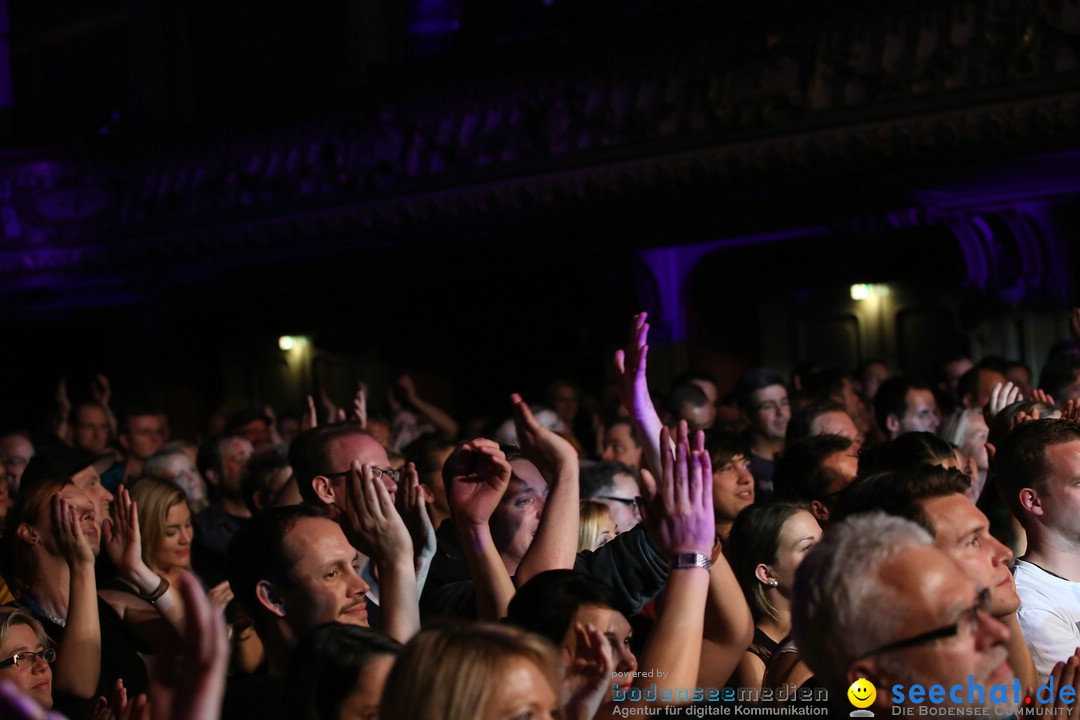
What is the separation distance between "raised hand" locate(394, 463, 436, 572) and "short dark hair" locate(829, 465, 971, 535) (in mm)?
973

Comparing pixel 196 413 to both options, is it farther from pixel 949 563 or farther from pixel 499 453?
pixel 949 563

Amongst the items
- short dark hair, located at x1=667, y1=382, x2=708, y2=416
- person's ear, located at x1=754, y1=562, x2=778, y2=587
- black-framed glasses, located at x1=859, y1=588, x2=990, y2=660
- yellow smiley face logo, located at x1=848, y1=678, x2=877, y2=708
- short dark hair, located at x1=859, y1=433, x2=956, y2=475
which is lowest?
yellow smiley face logo, located at x1=848, y1=678, x2=877, y2=708

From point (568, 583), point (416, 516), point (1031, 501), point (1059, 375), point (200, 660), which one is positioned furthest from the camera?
point (1059, 375)

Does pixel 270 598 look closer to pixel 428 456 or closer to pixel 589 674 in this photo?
pixel 589 674

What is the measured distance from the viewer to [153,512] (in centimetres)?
473

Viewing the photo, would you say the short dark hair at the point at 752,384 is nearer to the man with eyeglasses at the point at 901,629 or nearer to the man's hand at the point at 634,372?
the man's hand at the point at 634,372

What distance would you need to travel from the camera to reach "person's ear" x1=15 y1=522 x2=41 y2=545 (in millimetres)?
4121

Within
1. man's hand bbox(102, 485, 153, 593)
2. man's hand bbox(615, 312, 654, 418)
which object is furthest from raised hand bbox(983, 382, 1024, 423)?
man's hand bbox(102, 485, 153, 593)

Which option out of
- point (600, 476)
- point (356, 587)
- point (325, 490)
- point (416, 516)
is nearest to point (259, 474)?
point (600, 476)

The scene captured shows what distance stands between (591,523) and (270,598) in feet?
4.28

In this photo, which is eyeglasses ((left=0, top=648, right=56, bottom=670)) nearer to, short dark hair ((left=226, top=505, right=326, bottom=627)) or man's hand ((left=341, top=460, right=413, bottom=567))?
short dark hair ((left=226, top=505, right=326, bottom=627))

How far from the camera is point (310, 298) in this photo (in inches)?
473

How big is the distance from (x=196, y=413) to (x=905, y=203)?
23.4ft

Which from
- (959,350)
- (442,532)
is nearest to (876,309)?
(959,350)
